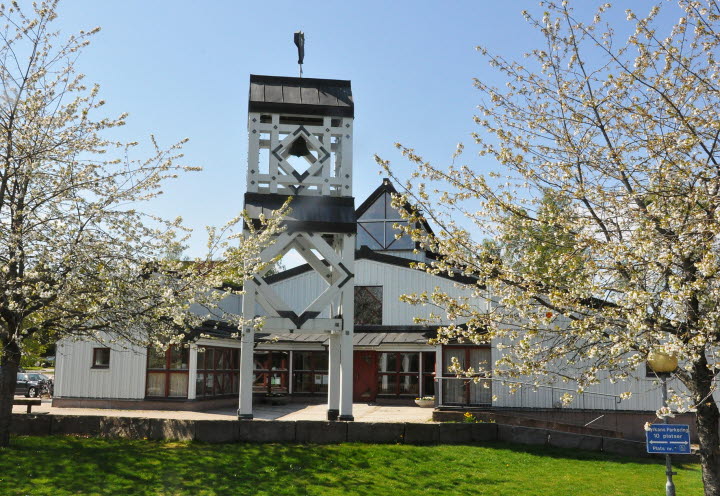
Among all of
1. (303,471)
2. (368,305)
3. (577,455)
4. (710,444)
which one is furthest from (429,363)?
(710,444)

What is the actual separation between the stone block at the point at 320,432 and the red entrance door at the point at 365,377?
12490 mm

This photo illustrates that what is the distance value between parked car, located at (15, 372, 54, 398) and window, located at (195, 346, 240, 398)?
→ 1090cm

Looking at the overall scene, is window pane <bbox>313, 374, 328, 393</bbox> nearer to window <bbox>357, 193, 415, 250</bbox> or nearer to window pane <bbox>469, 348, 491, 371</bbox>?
window <bbox>357, 193, 415, 250</bbox>

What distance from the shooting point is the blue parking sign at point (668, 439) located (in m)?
9.97

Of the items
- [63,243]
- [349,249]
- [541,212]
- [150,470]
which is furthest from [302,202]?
[541,212]

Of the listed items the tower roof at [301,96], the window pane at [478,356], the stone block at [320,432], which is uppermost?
the tower roof at [301,96]

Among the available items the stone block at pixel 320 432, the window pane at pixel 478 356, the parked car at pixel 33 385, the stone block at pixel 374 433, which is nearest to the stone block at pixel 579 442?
the stone block at pixel 374 433

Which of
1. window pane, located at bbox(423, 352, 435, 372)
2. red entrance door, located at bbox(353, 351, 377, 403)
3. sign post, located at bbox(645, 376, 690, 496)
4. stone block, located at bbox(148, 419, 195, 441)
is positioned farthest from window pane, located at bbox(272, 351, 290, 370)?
sign post, located at bbox(645, 376, 690, 496)

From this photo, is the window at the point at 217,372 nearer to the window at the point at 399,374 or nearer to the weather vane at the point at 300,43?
the window at the point at 399,374

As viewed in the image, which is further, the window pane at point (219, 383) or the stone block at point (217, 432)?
the window pane at point (219, 383)

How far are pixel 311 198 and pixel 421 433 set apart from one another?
5.88m

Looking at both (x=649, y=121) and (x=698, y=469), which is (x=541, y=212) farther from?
(x=698, y=469)

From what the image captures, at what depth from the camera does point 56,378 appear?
22344 millimetres

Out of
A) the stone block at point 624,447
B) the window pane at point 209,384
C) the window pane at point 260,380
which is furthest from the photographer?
the window pane at point 260,380
